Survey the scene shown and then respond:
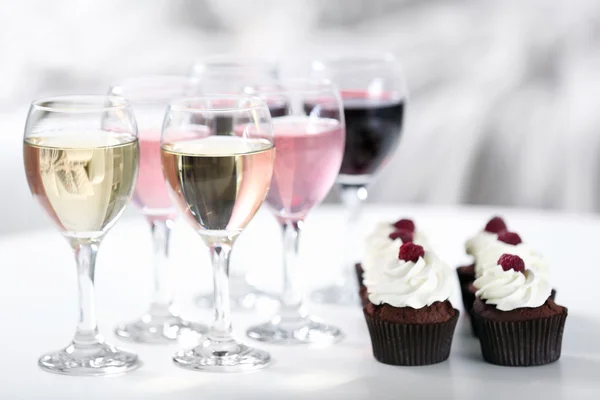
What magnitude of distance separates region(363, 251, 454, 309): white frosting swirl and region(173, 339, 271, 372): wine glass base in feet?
0.51

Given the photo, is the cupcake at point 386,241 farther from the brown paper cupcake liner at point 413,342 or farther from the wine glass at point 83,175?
the wine glass at point 83,175

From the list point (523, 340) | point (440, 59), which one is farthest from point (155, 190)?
point (440, 59)

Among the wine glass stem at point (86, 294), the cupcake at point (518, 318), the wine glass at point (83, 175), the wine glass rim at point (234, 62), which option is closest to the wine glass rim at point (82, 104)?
the wine glass at point (83, 175)

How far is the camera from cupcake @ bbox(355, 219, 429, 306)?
1437 millimetres

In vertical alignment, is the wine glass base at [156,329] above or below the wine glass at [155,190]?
below

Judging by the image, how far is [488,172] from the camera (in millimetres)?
4070

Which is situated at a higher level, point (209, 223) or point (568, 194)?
point (209, 223)

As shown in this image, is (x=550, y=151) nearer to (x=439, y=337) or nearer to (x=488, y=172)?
(x=488, y=172)

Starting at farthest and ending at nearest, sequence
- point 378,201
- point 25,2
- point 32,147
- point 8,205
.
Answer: point 378,201, point 25,2, point 8,205, point 32,147

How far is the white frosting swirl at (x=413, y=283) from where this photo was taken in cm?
127

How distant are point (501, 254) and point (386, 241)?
168 mm

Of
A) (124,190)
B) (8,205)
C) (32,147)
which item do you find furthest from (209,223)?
(8,205)

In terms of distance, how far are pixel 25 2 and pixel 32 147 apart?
9.54 ft

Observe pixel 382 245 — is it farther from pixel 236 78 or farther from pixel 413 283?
pixel 236 78
